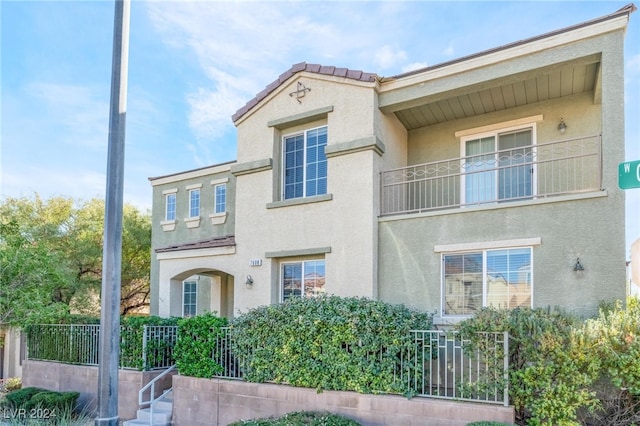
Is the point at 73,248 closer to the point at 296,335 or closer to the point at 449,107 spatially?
the point at 296,335

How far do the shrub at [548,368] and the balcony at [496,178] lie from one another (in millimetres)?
3360

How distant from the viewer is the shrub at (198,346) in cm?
1031

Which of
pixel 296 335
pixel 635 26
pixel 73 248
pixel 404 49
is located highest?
pixel 404 49

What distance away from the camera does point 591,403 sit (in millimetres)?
7156

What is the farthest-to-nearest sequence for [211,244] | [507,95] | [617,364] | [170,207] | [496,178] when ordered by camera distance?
[170,207], [211,244], [496,178], [507,95], [617,364]

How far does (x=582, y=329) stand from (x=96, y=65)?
7908 millimetres

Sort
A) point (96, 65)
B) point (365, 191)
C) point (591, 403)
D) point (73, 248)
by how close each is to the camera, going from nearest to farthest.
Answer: point (96, 65)
point (591, 403)
point (365, 191)
point (73, 248)

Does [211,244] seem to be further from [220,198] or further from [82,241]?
[82,241]

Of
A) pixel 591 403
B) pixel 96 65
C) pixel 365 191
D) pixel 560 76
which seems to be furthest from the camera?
pixel 365 191

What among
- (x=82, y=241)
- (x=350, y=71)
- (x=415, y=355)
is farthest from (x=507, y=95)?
(x=82, y=241)

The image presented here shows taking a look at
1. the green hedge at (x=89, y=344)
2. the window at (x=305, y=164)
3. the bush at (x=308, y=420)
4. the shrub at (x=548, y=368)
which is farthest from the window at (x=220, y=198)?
the shrub at (x=548, y=368)

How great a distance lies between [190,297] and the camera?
17.0m

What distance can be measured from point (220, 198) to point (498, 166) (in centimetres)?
954

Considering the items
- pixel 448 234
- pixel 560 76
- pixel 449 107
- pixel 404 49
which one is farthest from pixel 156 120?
pixel 560 76
